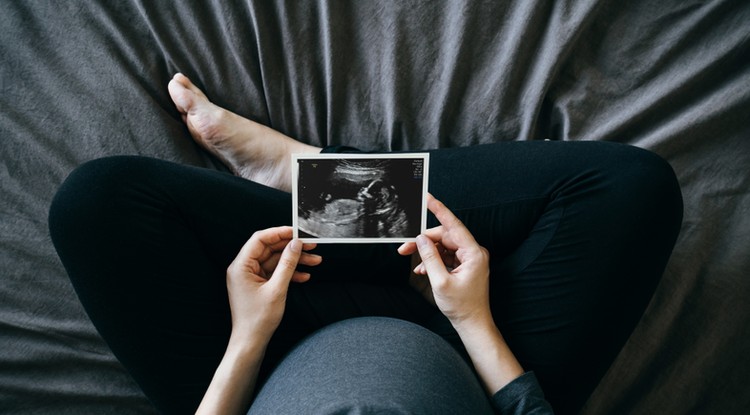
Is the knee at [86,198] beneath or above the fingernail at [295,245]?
above

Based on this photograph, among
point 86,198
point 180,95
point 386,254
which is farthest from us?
point 180,95

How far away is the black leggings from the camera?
0.85m

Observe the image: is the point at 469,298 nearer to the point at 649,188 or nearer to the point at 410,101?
the point at 649,188

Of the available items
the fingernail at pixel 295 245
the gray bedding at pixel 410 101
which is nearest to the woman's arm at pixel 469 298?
the fingernail at pixel 295 245

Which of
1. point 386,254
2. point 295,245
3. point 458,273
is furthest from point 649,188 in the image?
point 295,245

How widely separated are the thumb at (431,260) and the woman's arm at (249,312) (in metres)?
0.20

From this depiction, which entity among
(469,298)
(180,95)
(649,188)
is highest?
(180,95)

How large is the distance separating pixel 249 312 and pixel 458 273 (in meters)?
0.34

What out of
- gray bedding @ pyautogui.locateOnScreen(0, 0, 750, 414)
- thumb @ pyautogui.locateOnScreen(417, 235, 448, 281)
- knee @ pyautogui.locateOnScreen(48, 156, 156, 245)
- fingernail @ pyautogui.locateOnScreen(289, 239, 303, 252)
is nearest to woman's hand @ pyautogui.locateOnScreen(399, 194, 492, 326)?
thumb @ pyautogui.locateOnScreen(417, 235, 448, 281)

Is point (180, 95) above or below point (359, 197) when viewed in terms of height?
above

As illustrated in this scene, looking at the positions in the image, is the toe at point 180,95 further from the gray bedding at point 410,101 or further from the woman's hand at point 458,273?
the woman's hand at point 458,273

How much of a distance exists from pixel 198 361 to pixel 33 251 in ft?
1.52

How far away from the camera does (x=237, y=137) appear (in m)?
1.13

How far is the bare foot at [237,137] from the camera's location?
44.1 inches
